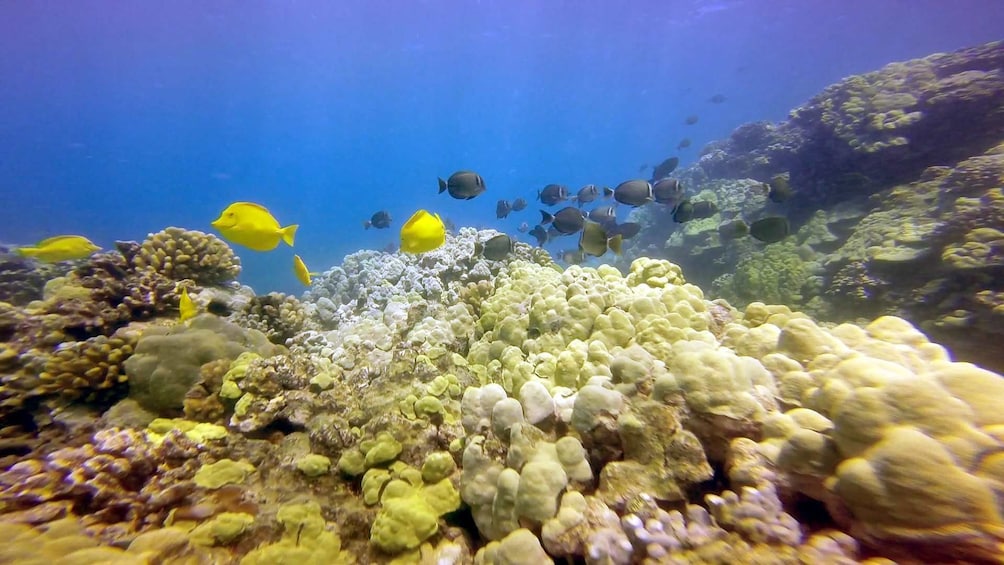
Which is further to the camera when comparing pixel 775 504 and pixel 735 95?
pixel 735 95

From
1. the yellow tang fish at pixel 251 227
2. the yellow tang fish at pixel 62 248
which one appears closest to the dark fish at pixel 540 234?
the yellow tang fish at pixel 251 227

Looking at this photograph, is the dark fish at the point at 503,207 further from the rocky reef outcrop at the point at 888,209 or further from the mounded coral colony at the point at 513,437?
the rocky reef outcrop at the point at 888,209

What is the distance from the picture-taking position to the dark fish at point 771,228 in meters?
6.10

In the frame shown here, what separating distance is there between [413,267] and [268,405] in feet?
13.7

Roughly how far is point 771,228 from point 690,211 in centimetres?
124

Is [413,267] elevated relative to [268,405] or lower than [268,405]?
elevated

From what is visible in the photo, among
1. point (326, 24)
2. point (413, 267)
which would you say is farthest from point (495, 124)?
point (413, 267)

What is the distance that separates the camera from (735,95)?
83375 mm

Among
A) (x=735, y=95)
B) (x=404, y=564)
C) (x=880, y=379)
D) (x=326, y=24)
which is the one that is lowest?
(x=404, y=564)

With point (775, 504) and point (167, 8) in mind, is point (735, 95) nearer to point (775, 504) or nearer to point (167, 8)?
point (167, 8)

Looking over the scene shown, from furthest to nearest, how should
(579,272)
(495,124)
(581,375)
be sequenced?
(495,124), (579,272), (581,375)

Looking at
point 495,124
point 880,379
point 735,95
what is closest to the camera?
point 880,379

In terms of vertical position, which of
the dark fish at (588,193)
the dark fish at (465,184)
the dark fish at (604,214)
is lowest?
the dark fish at (465,184)

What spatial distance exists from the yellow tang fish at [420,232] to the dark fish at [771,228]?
17.2 feet
